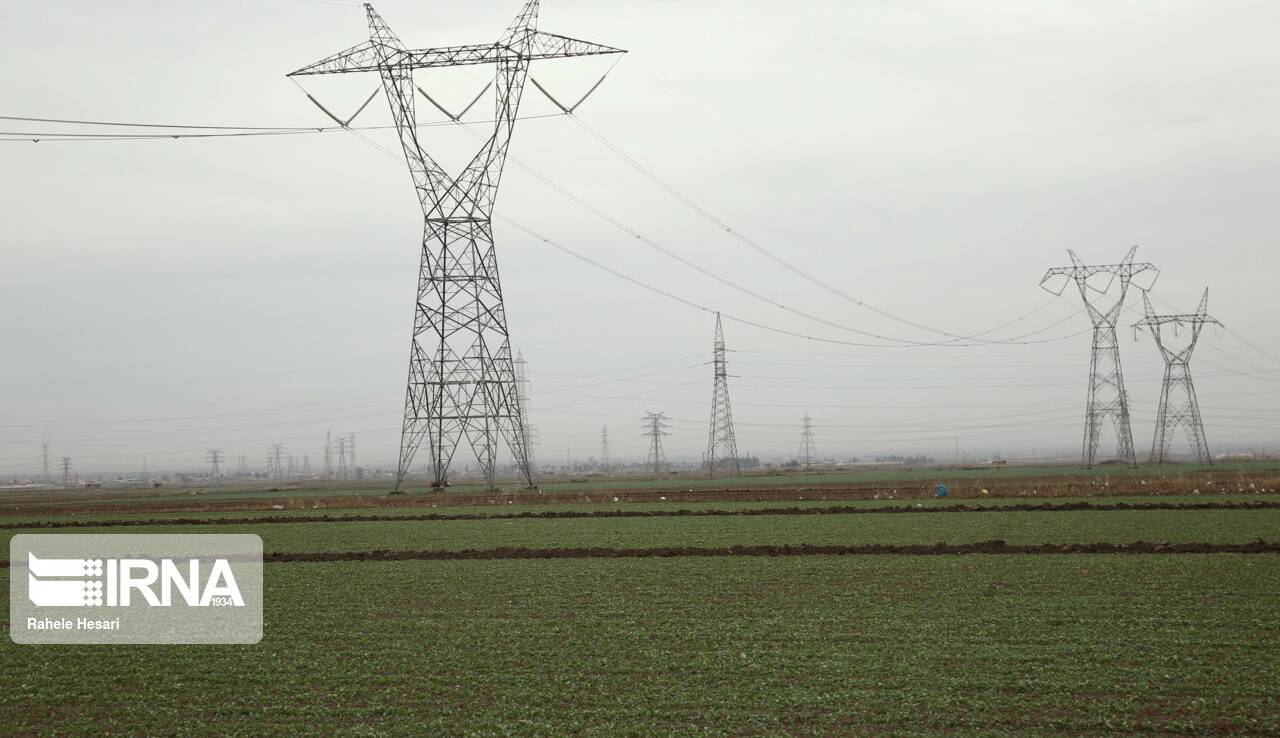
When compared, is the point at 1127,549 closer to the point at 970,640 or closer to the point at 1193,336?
the point at 970,640

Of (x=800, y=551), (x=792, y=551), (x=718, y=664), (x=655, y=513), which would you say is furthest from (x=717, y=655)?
(x=655, y=513)

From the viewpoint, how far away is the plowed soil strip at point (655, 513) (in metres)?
51.2

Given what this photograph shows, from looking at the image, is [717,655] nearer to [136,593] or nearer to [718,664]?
[718,664]

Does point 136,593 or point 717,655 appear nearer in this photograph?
point 717,655

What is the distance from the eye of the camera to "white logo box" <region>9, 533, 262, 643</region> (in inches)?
877

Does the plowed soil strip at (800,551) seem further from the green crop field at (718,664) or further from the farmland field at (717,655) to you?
the green crop field at (718,664)

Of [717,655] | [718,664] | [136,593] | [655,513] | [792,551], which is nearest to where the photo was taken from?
[718,664]

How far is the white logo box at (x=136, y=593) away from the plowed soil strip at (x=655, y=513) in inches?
544

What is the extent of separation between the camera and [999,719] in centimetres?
1481

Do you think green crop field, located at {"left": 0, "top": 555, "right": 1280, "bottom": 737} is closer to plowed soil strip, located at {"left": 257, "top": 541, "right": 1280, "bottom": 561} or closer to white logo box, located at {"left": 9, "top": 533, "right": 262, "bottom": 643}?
white logo box, located at {"left": 9, "top": 533, "right": 262, "bottom": 643}

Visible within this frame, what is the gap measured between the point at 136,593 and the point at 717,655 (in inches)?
696

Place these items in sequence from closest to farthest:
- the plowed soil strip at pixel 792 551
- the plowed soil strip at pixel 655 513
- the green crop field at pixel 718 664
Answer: the green crop field at pixel 718 664 < the plowed soil strip at pixel 792 551 < the plowed soil strip at pixel 655 513

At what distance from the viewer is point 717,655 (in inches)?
741

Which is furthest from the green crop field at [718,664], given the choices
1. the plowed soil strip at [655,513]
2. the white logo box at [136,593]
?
Result: the plowed soil strip at [655,513]
